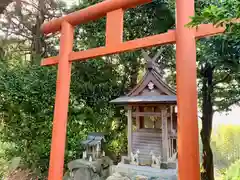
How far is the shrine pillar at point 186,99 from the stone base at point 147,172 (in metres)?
1.25

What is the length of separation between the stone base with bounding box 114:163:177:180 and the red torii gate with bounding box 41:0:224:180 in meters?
1.02

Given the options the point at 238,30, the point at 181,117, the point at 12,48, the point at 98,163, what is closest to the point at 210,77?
the point at 98,163

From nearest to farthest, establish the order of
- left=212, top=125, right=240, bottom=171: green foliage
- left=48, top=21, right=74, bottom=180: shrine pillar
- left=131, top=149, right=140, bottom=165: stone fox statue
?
left=48, top=21, right=74, bottom=180: shrine pillar < left=131, top=149, right=140, bottom=165: stone fox statue < left=212, top=125, right=240, bottom=171: green foliage

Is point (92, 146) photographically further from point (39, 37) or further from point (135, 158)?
point (39, 37)

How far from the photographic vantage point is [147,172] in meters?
2.58

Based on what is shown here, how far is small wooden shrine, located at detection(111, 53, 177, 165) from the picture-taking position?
2.67m

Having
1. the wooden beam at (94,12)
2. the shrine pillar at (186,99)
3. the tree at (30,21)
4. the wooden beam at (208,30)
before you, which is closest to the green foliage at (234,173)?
the shrine pillar at (186,99)

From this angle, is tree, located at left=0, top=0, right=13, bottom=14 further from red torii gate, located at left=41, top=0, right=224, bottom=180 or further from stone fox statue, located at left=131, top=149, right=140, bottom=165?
stone fox statue, located at left=131, top=149, right=140, bottom=165

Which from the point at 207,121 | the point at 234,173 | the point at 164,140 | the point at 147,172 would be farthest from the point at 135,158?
the point at 207,121

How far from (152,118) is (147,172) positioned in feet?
2.31

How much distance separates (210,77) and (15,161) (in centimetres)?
397

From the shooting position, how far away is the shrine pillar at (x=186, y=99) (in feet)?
4.32

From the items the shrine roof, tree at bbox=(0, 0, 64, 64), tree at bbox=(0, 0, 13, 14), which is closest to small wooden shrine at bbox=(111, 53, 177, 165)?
the shrine roof

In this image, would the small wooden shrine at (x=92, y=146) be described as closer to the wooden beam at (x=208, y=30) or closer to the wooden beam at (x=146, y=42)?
the wooden beam at (x=146, y=42)
